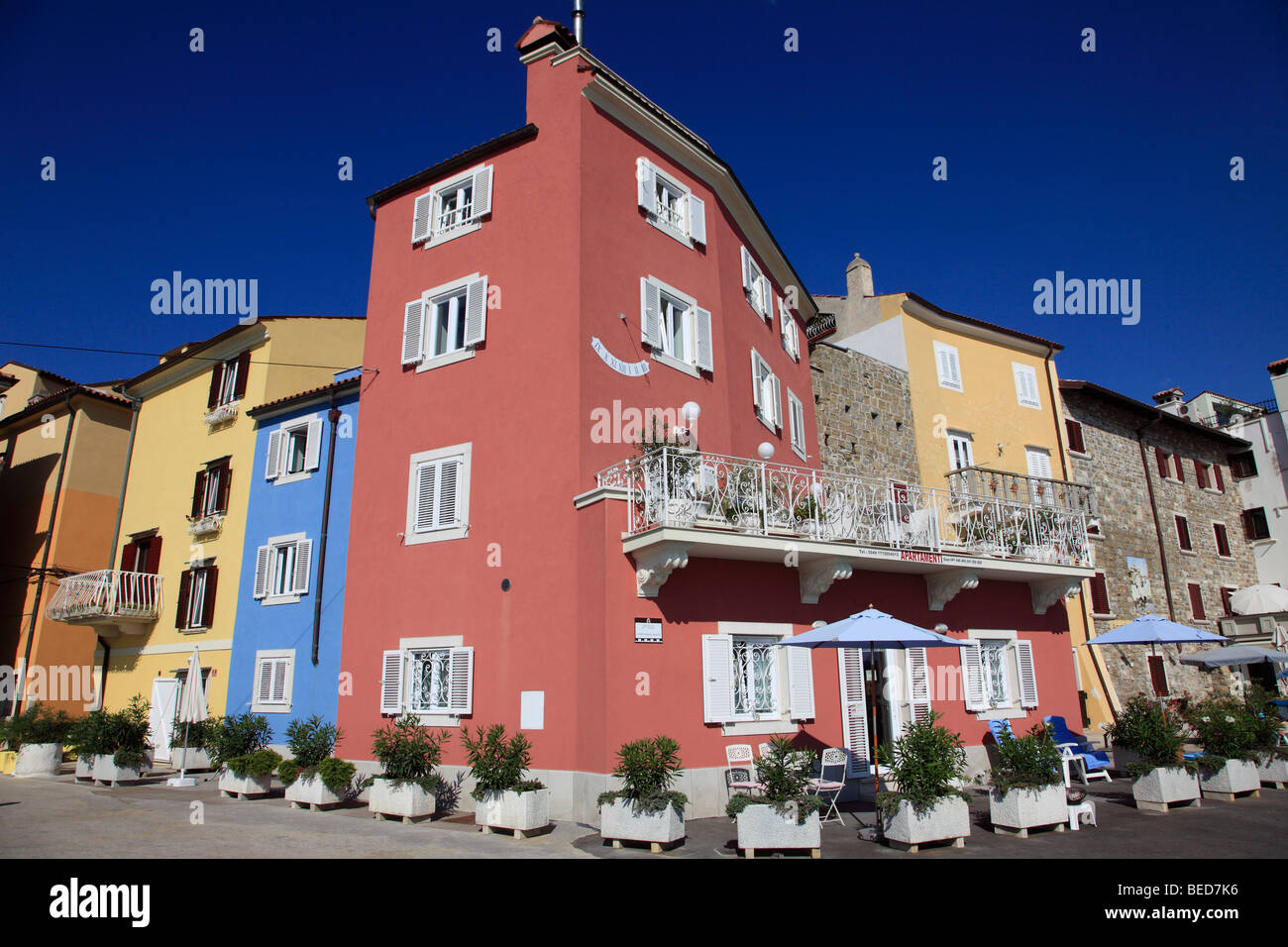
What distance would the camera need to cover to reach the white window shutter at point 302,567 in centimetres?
1642

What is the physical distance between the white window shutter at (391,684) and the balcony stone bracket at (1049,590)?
1276 cm

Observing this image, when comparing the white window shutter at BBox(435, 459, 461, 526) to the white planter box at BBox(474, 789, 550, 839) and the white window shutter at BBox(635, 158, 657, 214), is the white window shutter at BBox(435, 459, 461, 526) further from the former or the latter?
the white window shutter at BBox(635, 158, 657, 214)

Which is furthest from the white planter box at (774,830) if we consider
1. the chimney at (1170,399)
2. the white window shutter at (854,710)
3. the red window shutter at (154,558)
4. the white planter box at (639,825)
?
the chimney at (1170,399)

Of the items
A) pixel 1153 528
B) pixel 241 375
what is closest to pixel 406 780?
pixel 241 375

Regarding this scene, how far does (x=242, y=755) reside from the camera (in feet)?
47.3

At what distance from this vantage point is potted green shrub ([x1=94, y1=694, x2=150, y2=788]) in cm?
1527

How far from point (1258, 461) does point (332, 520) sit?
36.9m

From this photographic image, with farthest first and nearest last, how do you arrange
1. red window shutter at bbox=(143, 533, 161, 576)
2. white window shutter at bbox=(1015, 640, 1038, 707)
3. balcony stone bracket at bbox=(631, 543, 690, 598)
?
red window shutter at bbox=(143, 533, 161, 576) → white window shutter at bbox=(1015, 640, 1038, 707) → balcony stone bracket at bbox=(631, 543, 690, 598)

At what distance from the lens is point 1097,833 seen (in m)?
9.87

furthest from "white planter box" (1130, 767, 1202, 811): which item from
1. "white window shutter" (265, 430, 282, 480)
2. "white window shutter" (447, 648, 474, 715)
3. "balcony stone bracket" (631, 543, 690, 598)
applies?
"white window shutter" (265, 430, 282, 480)

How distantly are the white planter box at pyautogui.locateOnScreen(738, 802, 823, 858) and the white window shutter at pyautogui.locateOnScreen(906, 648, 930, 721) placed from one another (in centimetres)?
600

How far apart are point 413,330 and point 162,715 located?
1273 centimetres

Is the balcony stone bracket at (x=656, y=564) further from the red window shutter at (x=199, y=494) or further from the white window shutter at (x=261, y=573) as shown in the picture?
the red window shutter at (x=199, y=494)
